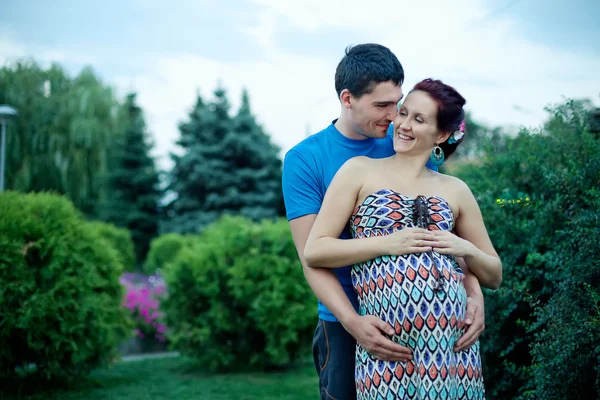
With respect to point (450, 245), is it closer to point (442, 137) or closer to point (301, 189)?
point (442, 137)

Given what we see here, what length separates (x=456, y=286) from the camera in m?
2.17

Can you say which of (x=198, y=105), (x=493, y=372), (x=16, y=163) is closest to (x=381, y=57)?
(x=493, y=372)

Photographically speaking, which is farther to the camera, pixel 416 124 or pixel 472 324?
pixel 416 124

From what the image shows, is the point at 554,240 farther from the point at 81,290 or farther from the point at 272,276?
the point at 81,290

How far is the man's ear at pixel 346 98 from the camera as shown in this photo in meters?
2.57

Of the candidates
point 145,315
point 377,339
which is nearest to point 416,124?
point 377,339

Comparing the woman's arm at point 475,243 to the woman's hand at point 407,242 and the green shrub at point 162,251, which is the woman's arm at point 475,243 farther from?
the green shrub at point 162,251

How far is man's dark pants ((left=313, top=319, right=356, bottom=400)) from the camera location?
2451 mm

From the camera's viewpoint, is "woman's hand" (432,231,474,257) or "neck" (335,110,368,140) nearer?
"woman's hand" (432,231,474,257)

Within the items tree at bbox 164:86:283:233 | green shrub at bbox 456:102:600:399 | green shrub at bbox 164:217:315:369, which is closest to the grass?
green shrub at bbox 164:217:315:369

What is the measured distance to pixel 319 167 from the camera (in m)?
2.55

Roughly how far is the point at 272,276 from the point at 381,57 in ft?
15.4

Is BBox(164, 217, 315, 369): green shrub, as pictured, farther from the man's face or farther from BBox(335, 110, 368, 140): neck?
the man's face

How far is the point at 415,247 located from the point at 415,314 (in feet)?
0.78
